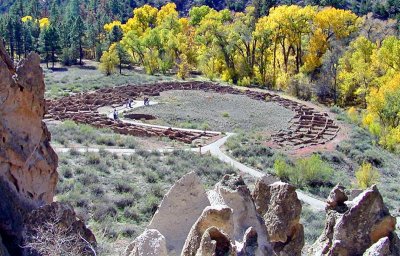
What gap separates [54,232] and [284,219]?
14.2 feet

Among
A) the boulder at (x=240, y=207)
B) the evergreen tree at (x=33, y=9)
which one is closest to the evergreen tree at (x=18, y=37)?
the evergreen tree at (x=33, y=9)

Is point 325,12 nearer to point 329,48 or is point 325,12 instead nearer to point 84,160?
point 329,48

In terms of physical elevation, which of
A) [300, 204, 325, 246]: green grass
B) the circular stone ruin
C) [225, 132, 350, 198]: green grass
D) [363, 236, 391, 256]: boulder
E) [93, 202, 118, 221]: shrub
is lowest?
the circular stone ruin

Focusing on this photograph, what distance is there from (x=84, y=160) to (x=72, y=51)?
56.5m

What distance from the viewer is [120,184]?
20.9m

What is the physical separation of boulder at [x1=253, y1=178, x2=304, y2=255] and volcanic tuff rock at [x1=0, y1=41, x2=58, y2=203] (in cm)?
443

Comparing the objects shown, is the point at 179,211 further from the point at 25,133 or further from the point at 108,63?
the point at 108,63

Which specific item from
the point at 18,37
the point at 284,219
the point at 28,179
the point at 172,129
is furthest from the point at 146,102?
the point at 284,219

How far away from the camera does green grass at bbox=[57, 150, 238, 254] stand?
1639cm

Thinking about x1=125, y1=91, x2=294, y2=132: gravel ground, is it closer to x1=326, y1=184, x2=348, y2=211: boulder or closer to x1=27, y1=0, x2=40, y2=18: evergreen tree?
x1=326, y1=184, x2=348, y2=211: boulder

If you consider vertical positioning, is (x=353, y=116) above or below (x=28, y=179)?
below

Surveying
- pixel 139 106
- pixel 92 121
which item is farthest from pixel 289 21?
pixel 92 121

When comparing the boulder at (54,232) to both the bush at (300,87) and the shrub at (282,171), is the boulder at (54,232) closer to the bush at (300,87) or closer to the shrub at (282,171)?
the shrub at (282,171)

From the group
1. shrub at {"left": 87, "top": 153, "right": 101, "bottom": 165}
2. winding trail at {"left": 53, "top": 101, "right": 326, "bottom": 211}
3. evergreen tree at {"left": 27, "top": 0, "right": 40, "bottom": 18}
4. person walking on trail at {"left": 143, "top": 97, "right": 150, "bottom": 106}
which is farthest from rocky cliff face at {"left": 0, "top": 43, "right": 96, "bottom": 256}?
evergreen tree at {"left": 27, "top": 0, "right": 40, "bottom": 18}
